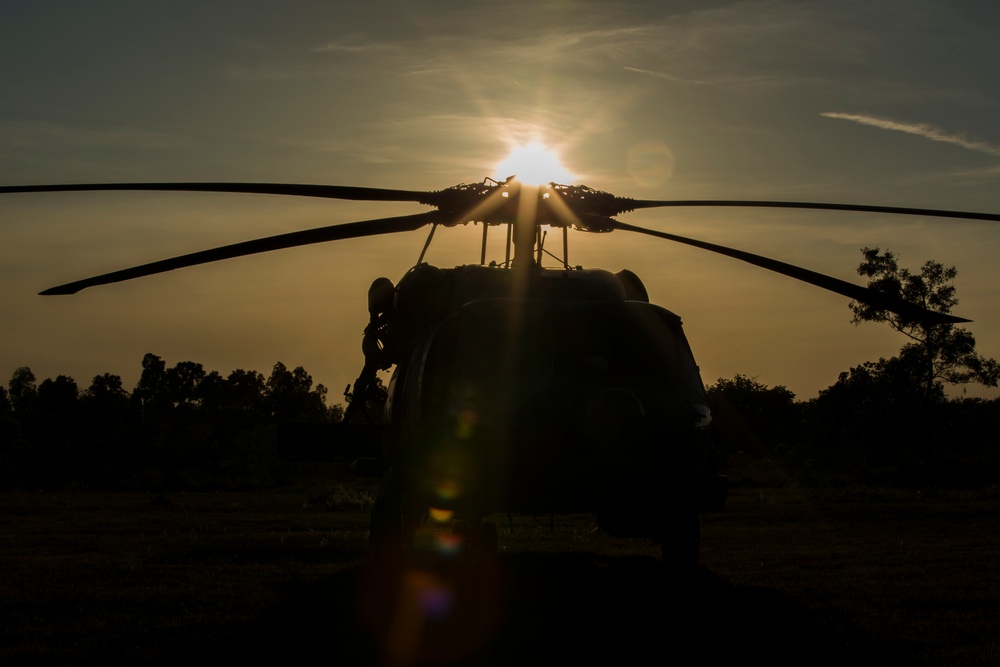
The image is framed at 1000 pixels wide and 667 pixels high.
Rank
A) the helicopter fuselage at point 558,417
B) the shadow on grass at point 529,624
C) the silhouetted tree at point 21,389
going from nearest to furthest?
the shadow on grass at point 529,624 < the helicopter fuselage at point 558,417 < the silhouetted tree at point 21,389

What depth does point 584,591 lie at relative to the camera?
998cm

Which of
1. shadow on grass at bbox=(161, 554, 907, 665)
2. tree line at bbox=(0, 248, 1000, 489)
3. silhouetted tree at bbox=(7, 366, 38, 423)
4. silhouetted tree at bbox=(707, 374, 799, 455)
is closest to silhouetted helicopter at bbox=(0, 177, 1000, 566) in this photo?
shadow on grass at bbox=(161, 554, 907, 665)

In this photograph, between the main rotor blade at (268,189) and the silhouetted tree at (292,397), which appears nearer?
the main rotor blade at (268,189)

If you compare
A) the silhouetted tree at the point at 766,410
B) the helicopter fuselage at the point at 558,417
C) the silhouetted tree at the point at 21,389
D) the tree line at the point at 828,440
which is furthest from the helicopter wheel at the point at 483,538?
the silhouetted tree at the point at 21,389

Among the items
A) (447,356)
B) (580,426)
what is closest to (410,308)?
(447,356)

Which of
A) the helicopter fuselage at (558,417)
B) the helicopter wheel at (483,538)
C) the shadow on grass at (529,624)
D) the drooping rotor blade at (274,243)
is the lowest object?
the shadow on grass at (529,624)

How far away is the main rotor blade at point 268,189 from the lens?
32.5ft

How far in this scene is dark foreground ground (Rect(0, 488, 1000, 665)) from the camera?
23.7 ft

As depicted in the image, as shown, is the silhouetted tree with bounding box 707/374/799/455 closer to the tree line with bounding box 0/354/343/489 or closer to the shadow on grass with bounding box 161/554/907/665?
the tree line with bounding box 0/354/343/489

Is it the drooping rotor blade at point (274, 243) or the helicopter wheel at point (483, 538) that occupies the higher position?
the drooping rotor blade at point (274, 243)

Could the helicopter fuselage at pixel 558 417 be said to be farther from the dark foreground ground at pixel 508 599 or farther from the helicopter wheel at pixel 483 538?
the helicopter wheel at pixel 483 538

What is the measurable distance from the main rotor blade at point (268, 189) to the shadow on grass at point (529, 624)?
3.77m

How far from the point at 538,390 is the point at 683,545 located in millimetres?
2276

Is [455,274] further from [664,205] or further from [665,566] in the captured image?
[665,566]
